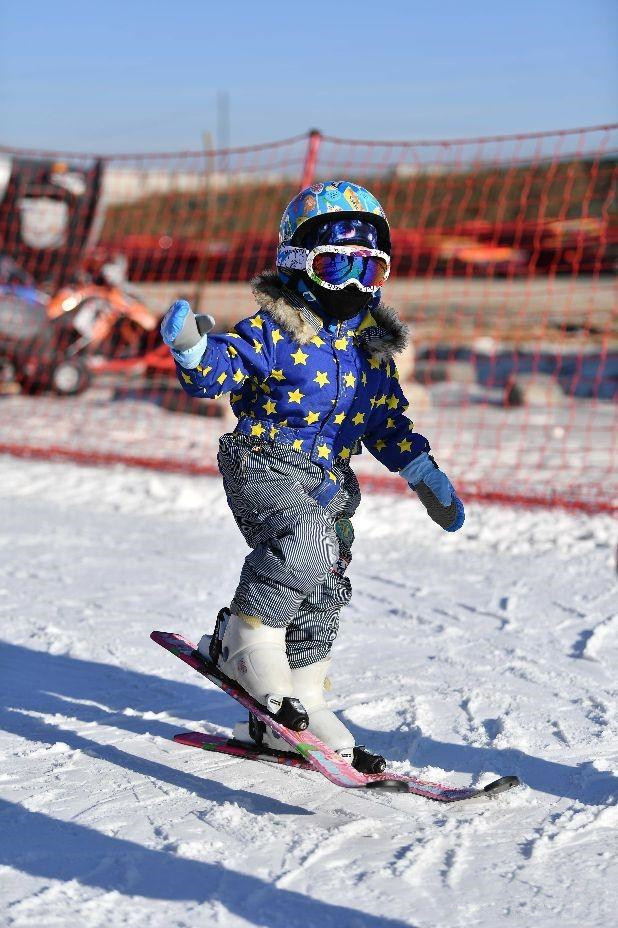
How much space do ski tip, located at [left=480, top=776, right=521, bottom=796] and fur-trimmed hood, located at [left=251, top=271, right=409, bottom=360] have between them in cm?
113

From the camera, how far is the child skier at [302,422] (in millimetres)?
2900

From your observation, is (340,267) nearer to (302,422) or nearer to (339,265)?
(339,265)

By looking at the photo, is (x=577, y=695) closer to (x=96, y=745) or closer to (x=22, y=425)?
(x=96, y=745)

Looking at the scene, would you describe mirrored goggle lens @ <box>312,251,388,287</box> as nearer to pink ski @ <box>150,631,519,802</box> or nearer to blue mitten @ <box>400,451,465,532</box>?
blue mitten @ <box>400,451,465,532</box>

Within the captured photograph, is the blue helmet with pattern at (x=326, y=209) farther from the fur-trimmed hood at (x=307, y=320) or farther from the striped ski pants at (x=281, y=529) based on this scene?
the striped ski pants at (x=281, y=529)

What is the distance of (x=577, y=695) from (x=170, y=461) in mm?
4481

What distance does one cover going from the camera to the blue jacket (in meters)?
2.86

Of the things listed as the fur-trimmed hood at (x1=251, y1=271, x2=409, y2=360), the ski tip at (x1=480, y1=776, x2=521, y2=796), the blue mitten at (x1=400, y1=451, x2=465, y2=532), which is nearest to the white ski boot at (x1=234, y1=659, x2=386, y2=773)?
the ski tip at (x1=480, y1=776, x2=521, y2=796)

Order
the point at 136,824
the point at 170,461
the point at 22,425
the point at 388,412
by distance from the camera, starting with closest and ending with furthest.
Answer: the point at 136,824 < the point at 388,412 < the point at 170,461 < the point at 22,425

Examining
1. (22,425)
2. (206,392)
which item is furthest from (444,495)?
(22,425)

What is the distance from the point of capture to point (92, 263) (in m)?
11.5

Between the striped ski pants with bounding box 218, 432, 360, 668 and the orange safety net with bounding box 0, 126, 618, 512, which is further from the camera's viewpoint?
the orange safety net with bounding box 0, 126, 618, 512

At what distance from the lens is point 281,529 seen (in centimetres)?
290

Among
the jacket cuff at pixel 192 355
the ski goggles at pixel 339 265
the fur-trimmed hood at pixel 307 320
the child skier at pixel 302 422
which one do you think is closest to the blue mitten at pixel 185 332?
the jacket cuff at pixel 192 355
